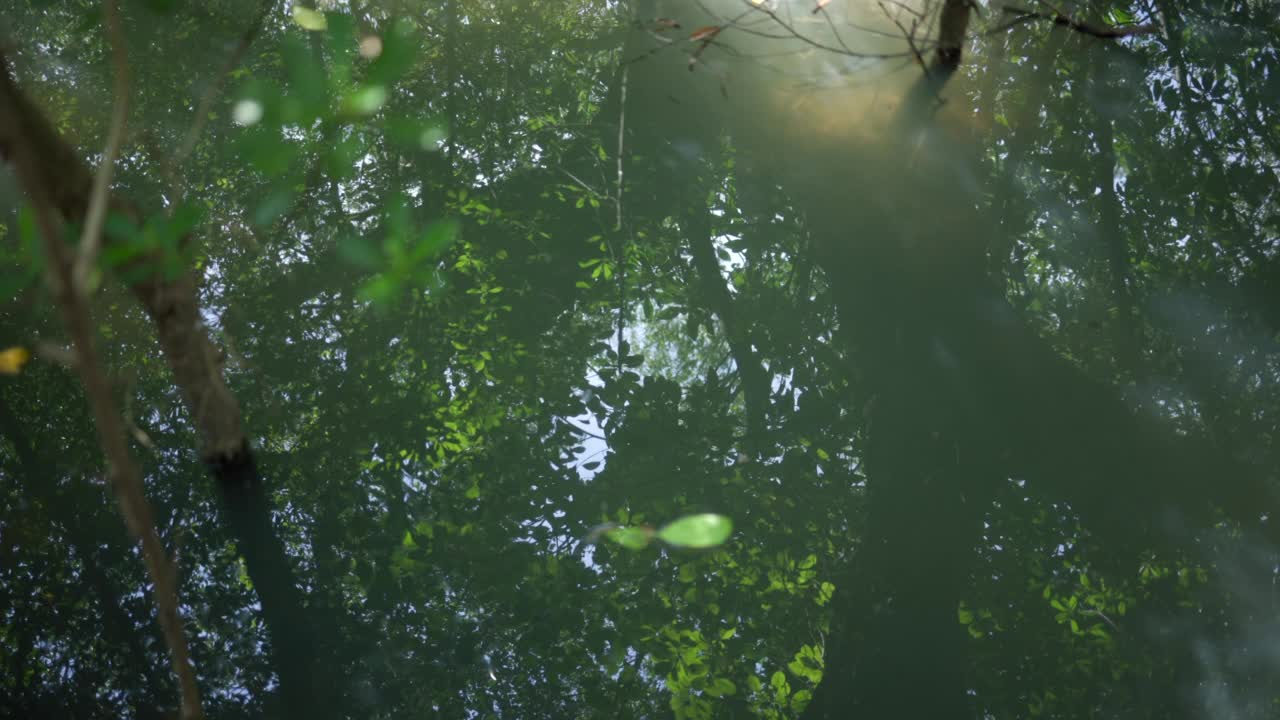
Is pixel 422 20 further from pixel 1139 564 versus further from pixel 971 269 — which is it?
pixel 1139 564

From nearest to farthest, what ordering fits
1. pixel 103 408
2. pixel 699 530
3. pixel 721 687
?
pixel 103 408, pixel 699 530, pixel 721 687

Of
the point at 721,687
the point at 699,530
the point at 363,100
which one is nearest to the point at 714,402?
the point at 721,687

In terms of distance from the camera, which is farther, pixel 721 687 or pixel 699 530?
pixel 721 687

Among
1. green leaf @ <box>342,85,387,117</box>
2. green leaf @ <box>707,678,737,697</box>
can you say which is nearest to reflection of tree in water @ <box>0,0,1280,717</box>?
green leaf @ <box>707,678,737,697</box>

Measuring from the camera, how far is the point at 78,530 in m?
2.20

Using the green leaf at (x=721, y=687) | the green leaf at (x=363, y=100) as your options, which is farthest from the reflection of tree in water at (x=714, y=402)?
the green leaf at (x=363, y=100)

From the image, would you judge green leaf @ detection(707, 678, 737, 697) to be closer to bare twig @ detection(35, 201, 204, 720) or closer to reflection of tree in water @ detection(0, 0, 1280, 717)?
reflection of tree in water @ detection(0, 0, 1280, 717)

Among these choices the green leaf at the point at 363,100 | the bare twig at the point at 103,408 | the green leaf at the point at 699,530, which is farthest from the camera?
the green leaf at the point at 699,530

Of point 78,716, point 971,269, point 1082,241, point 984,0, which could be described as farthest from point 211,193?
point 984,0

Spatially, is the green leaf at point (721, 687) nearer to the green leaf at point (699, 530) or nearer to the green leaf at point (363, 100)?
the green leaf at point (699, 530)

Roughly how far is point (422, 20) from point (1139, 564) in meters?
3.75

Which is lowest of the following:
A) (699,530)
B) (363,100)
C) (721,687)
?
(699,530)

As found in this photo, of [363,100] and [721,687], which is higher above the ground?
[363,100]

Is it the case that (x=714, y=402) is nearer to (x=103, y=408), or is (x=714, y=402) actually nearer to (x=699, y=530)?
Answer: (x=699, y=530)
